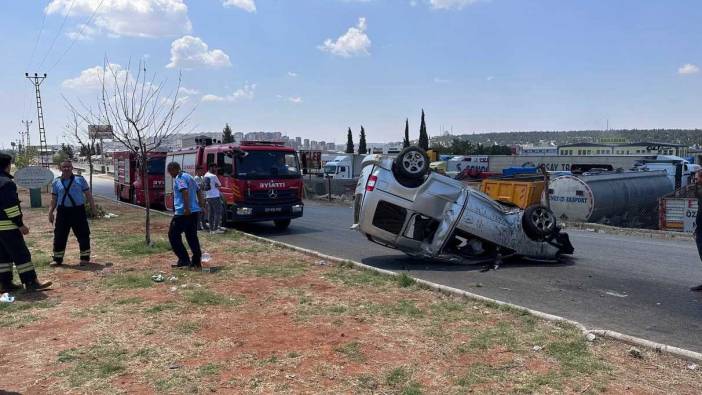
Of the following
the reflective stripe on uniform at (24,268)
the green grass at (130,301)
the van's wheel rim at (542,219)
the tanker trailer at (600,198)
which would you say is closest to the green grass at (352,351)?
the green grass at (130,301)

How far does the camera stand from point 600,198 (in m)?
20.0

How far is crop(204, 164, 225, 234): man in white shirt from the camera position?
1361cm

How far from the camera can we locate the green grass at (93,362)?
4391mm

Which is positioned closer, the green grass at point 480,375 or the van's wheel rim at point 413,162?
the green grass at point 480,375

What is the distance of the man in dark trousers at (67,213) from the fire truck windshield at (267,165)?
5425 millimetres

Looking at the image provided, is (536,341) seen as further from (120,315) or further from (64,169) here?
(64,169)

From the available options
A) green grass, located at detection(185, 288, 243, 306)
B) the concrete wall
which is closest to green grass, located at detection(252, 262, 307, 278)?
green grass, located at detection(185, 288, 243, 306)

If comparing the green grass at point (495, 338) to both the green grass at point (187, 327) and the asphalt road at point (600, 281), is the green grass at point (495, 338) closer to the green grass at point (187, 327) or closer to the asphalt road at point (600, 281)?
the asphalt road at point (600, 281)

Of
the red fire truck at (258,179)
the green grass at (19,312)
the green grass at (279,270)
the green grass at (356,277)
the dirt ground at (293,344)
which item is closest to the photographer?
the dirt ground at (293,344)

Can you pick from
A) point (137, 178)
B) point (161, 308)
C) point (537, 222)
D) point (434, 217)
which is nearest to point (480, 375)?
point (161, 308)

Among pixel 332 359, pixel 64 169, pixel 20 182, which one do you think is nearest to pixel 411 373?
pixel 332 359

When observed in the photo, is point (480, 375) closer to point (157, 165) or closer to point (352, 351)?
point (352, 351)

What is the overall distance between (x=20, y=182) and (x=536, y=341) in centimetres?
2099

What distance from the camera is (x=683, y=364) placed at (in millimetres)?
4672
